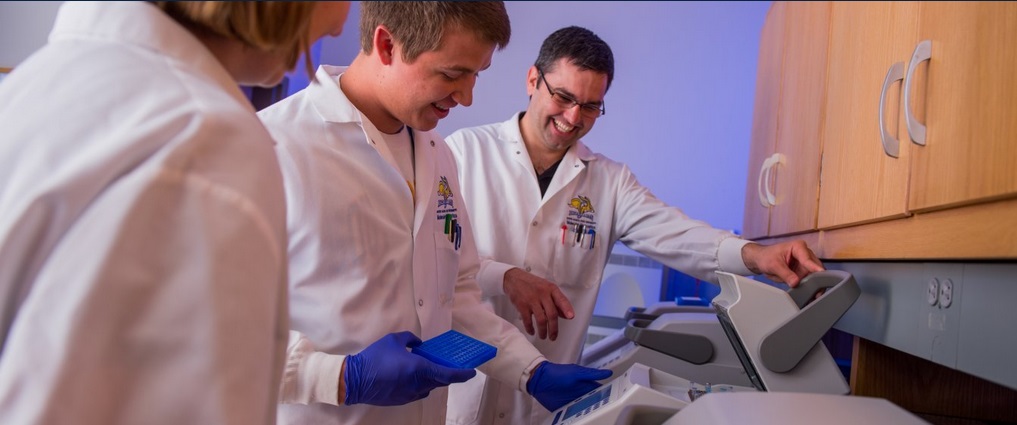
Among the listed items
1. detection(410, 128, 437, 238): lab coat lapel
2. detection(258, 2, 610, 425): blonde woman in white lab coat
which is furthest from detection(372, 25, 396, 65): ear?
detection(410, 128, 437, 238): lab coat lapel

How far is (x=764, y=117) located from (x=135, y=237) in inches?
91.3

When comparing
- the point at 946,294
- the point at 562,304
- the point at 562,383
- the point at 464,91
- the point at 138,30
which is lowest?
the point at 562,383

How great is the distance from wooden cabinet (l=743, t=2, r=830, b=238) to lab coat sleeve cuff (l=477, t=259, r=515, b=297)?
2.16 ft

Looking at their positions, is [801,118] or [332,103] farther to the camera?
[801,118]

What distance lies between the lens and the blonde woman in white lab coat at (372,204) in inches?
47.6

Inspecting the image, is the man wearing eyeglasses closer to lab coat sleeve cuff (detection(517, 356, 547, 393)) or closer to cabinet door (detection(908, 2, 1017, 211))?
lab coat sleeve cuff (detection(517, 356, 547, 393))

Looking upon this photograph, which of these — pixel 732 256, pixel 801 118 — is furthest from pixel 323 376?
pixel 801 118

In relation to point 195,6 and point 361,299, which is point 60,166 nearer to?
point 195,6

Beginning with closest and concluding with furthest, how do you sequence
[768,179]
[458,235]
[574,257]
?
[458,235]
[574,257]
[768,179]

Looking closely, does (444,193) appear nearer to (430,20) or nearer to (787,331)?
(430,20)

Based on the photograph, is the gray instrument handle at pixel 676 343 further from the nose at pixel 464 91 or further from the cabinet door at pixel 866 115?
the nose at pixel 464 91

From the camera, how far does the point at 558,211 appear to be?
2021mm

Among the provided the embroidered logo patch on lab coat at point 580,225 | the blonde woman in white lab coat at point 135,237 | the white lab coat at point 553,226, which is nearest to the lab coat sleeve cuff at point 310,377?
the blonde woman in white lab coat at point 135,237

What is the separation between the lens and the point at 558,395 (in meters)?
1.40
